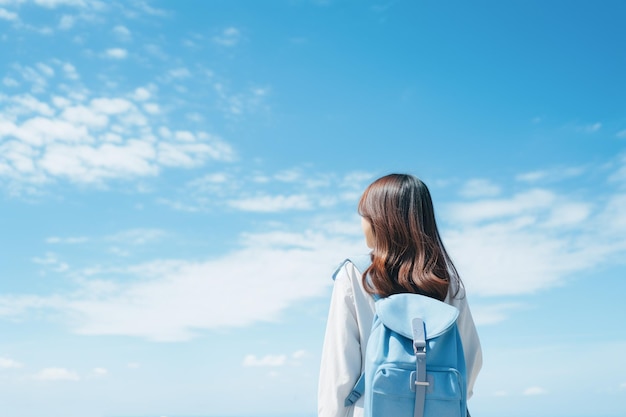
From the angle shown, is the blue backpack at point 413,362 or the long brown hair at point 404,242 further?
the long brown hair at point 404,242

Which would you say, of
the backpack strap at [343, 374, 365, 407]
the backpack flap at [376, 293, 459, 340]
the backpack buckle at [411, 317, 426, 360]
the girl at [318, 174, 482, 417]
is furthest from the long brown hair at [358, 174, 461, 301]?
the backpack strap at [343, 374, 365, 407]

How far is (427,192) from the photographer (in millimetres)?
3609

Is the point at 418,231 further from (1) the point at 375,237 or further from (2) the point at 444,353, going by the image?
(2) the point at 444,353

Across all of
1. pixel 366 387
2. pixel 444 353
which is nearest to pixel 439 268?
pixel 444 353

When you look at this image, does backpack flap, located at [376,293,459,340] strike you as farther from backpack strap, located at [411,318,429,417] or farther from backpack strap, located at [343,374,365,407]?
backpack strap, located at [343,374,365,407]

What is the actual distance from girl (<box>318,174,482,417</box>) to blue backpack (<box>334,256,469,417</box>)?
93 millimetres

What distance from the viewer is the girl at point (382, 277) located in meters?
3.36

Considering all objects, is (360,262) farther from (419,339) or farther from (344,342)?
(419,339)

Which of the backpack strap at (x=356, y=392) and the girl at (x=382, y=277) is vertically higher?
the girl at (x=382, y=277)

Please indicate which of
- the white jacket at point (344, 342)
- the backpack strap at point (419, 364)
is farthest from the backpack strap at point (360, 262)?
the backpack strap at point (419, 364)

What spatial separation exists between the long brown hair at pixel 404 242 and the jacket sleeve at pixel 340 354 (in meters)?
0.14

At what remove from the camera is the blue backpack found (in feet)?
10.3

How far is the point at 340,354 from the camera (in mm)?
3367

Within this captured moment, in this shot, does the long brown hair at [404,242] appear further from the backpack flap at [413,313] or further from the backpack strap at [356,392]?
the backpack strap at [356,392]
